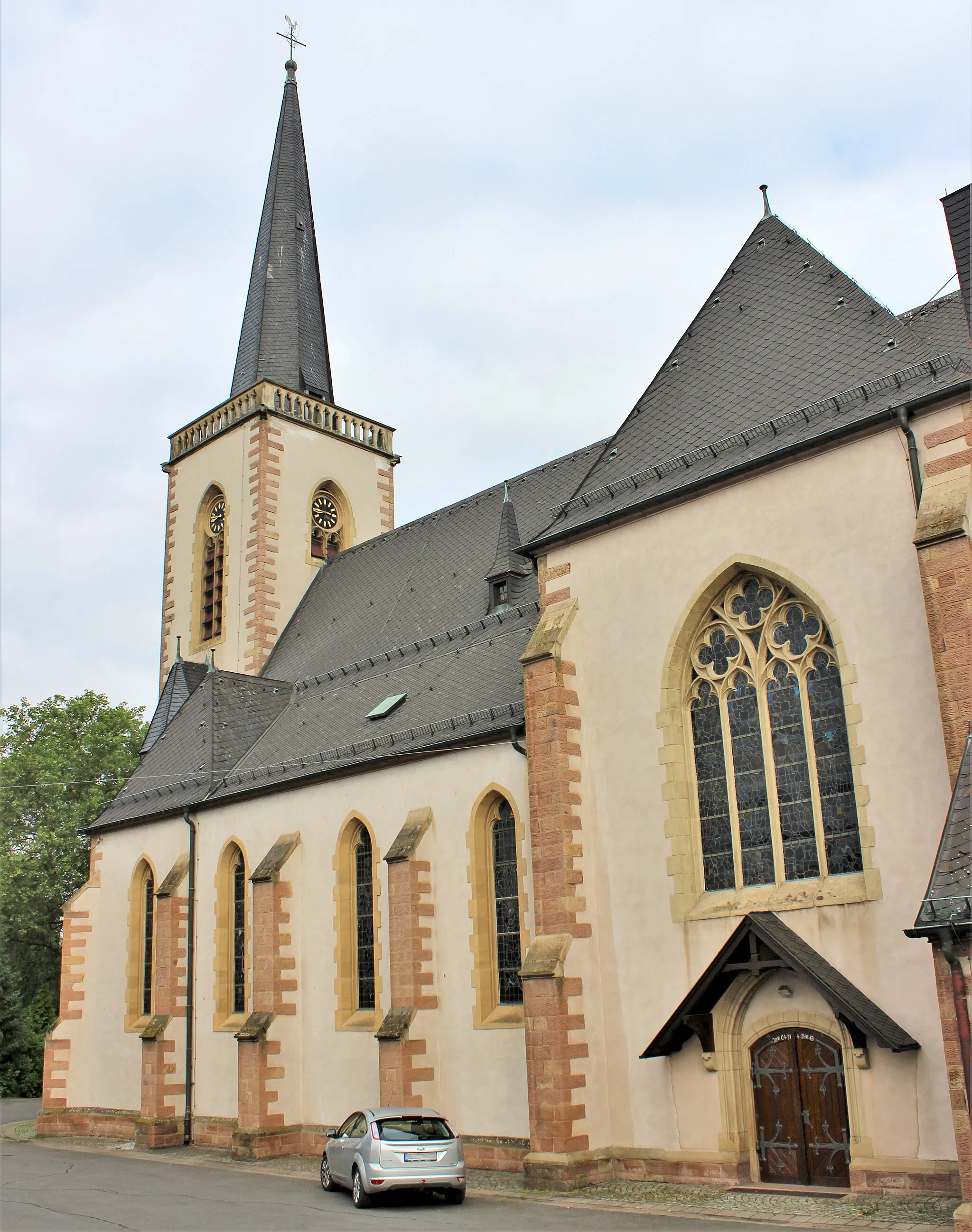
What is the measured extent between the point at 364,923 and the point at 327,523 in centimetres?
1444

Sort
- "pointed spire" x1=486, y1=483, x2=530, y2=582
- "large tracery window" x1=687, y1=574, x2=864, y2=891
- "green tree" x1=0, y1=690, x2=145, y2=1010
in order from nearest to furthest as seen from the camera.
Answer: "large tracery window" x1=687, y1=574, x2=864, y2=891 → "pointed spire" x1=486, y1=483, x2=530, y2=582 → "green tree" x1=0, y1=690, x2=145, y2=1010

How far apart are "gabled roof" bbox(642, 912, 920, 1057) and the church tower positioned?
17.3 m

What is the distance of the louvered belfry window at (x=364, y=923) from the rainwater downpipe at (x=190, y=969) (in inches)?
191

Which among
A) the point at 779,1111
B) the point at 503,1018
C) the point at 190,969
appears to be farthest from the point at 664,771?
the point at 190,969

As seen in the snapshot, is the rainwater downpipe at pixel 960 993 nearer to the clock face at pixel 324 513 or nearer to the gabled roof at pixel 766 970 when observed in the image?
the gabled roof at pixel 766 970

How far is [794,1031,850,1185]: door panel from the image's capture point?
13289 mm

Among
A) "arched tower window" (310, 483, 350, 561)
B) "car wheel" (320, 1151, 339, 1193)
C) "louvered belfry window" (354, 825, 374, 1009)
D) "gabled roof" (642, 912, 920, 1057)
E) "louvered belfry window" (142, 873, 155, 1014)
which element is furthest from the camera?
"arched tower window" (310, 483, 350, 561)

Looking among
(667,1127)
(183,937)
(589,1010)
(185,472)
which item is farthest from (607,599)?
(185,472)

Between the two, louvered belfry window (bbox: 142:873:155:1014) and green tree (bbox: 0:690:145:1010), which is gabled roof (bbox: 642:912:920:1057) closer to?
louvered belfry window (bbox: 142:873:155:1014)

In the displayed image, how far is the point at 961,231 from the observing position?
54.3ft

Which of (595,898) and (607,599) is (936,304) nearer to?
(607,599)

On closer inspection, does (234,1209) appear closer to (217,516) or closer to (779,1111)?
(779,1111)

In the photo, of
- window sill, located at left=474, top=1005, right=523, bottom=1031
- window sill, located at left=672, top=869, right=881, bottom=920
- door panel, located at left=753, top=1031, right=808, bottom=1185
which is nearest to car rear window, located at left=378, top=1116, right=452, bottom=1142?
window sill, located at left=474, top=1005, right=523, bottom=1031

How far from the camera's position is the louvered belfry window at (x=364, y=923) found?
800 inches
